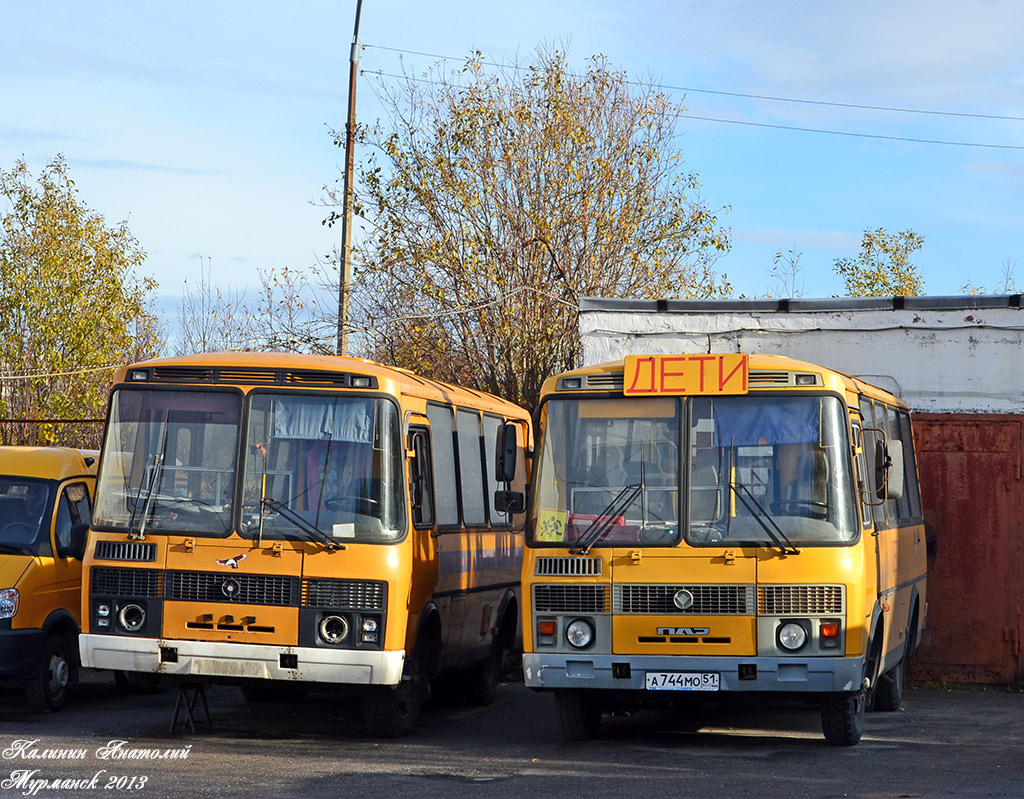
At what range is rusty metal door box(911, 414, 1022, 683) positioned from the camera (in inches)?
578

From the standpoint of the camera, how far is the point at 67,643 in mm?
12336

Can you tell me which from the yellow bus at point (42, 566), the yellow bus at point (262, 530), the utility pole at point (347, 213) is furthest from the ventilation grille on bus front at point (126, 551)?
the utility pole at point (347, 213)

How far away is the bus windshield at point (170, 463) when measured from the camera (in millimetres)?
10344

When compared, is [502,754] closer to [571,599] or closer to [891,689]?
[571,599]

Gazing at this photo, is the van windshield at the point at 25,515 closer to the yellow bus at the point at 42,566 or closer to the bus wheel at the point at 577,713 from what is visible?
the yellow bus at the point at 42,566

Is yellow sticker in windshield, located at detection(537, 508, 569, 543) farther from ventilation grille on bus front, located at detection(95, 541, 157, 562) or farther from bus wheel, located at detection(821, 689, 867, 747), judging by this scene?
ventilation grille on bus front, located at detection(95, 541, 157, 562)

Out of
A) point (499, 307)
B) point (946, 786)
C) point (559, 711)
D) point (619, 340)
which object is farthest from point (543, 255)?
point (946, 786)

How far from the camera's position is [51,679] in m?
12.0

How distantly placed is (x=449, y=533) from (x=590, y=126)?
47.5 ft

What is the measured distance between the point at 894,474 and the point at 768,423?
1421mm

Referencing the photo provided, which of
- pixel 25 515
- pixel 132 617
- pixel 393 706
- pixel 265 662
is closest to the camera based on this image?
pixel 265 662

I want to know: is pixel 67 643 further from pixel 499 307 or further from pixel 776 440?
pixel 499 307

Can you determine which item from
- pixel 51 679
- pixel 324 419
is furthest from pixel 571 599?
pixel 51 679

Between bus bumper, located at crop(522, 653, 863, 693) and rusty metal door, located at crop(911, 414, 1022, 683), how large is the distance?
559cm
